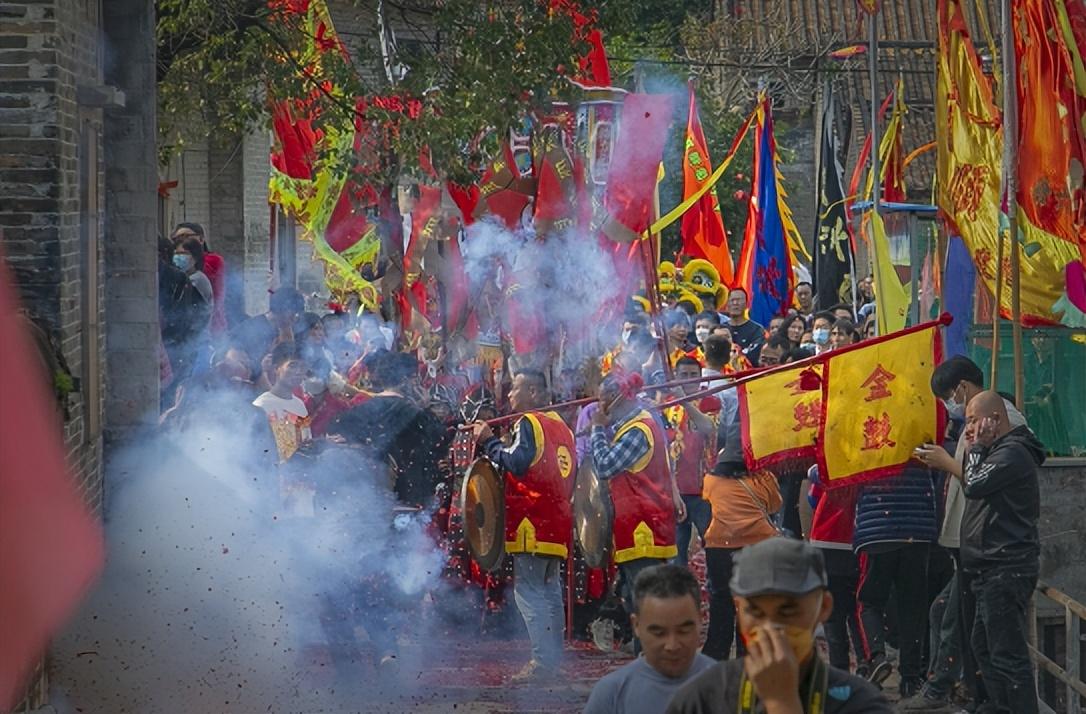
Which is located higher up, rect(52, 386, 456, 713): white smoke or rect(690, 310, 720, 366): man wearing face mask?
rect(690, 310, 720, 366): man wearing face mask

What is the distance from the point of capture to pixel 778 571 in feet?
12.1

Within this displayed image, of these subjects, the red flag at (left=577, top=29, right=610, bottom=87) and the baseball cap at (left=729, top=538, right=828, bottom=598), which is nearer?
the baseball cap at (left=729, top=538, right=828, bottom=598)

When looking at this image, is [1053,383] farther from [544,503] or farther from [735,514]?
[544,503]

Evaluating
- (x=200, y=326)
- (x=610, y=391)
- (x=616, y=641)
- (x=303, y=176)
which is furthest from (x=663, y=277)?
(x=610, y=391)

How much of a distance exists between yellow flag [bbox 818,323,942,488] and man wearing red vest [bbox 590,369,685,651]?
2.89 feet

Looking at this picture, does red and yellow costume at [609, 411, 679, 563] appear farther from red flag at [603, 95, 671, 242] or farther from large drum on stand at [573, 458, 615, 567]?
red flag at [603, 95, 671, 242]

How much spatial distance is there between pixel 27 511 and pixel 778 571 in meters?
5.07

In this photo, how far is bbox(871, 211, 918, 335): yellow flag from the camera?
12.9 meters

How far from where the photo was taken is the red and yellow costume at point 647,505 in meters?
10.0

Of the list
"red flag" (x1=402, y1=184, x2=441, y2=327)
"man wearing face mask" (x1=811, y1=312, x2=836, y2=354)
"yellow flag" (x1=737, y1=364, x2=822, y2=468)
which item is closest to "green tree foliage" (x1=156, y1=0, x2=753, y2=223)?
"yellow flag" (x1=737, y1=364, x2=822, y2=468)

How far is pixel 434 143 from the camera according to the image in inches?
442

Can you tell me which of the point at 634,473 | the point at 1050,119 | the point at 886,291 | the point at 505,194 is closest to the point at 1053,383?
the point at 886,291

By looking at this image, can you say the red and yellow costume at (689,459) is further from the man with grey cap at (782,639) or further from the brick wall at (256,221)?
the brick wall at (256,221)

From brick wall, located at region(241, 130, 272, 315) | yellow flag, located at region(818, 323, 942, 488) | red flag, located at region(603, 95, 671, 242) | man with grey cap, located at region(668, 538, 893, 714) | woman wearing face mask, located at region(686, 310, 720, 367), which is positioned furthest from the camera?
brick wall, located at region(241, 130, 272, 315)
